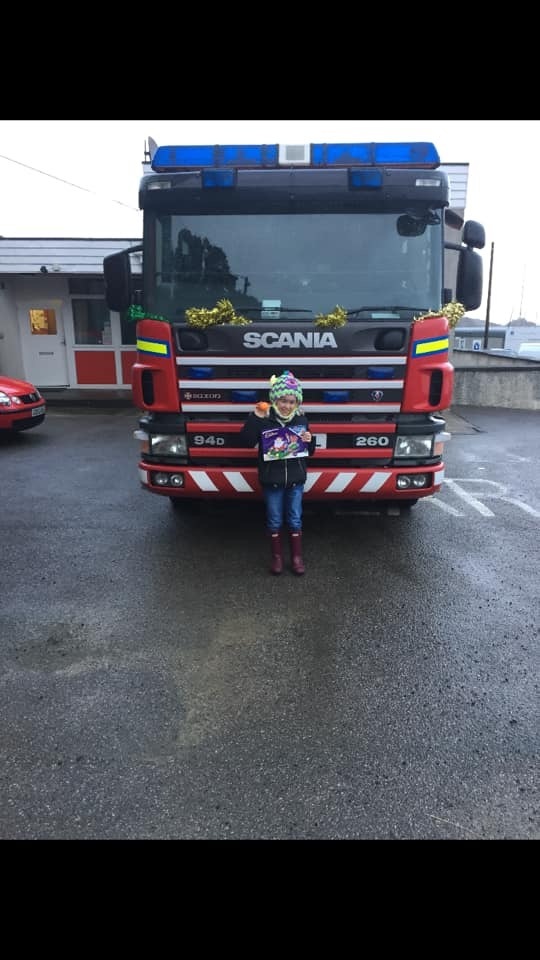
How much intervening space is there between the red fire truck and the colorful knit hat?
0.21 meters

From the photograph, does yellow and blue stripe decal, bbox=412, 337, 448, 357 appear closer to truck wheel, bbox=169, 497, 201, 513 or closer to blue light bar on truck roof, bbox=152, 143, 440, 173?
blue light bar on truck roof, bbox=152, 143, 440, 173

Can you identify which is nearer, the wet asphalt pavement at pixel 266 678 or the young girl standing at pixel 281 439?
the wet asphalt pavement at pixel 266 678

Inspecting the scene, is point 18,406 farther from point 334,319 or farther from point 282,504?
point 334,319

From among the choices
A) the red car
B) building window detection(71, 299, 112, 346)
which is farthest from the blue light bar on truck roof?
building window detection(71, 299, 112, 346)

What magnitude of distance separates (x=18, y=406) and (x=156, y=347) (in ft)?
18.8

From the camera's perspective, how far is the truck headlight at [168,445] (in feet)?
14.3

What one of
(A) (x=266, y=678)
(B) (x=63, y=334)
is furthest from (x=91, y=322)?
(A) (x=266, y=678)

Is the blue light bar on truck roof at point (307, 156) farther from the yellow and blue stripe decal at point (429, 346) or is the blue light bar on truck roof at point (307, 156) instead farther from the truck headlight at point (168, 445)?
the truck headlight at point (168, 445)

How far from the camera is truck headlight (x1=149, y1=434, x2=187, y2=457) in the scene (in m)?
4.34

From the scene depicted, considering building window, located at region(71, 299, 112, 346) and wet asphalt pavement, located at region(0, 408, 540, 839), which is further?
building window, located at region(71, 299, 112, 346)

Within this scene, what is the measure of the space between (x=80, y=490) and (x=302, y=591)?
3.81 metres

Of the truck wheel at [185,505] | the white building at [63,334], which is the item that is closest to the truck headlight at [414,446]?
the truck wheel at [185,505]

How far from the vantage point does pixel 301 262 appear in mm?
4191

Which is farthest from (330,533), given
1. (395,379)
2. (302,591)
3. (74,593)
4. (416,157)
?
(416,157)
